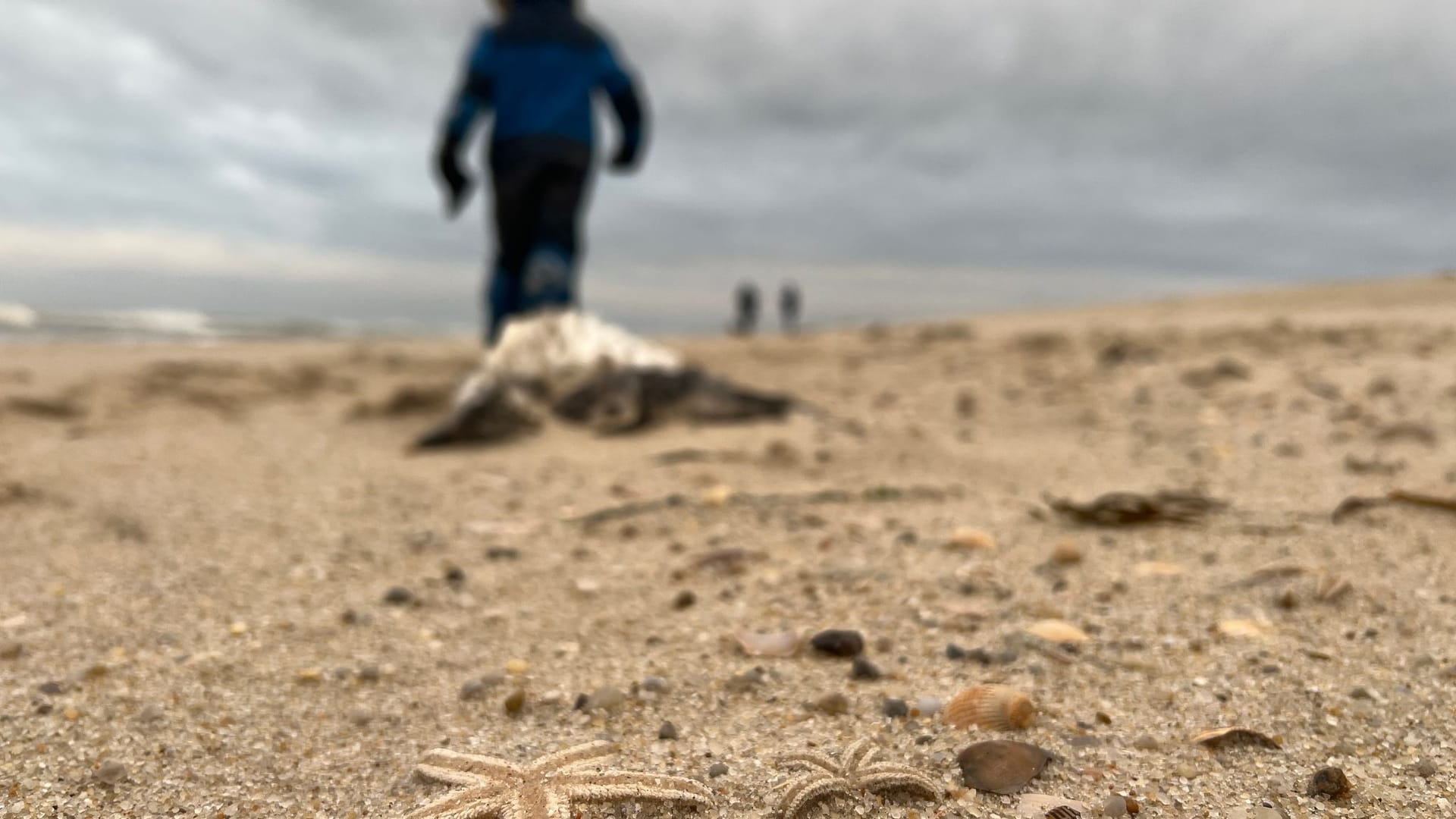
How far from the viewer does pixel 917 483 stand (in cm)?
283

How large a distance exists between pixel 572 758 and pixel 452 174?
171 inches

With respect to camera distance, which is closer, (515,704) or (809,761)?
(809,761)

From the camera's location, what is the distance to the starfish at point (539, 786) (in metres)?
0.97

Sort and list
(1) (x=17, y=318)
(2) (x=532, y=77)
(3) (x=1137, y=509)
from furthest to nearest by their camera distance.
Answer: (1) (x=17, y=318), (2) (x=532, y=77), (3) (x=1137, y=509)

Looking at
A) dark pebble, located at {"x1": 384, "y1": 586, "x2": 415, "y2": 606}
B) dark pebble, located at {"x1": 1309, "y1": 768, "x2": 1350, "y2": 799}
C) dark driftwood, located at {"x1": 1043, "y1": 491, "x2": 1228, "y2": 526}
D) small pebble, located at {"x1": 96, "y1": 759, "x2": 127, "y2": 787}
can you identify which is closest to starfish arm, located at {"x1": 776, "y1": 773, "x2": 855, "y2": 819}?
dark pebble, located at {"x1": 1309, "y1": 768, "x2": 1350, "y2": 799}

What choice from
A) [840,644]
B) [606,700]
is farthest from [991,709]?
[606,700]

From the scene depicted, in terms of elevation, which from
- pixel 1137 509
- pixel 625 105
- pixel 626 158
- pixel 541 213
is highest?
pixel 625 105

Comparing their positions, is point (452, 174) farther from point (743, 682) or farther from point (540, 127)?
point (743, 682)

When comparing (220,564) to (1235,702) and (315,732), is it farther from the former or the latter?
(1235,702)

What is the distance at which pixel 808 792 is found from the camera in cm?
101

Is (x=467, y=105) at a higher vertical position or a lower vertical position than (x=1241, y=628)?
higher

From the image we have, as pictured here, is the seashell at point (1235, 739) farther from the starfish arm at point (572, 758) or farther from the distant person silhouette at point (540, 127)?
the distant person silhouette at point (540, 127)

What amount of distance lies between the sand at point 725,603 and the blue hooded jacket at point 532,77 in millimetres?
1828

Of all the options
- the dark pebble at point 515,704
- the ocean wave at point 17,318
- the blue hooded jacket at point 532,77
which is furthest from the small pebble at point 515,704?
the ocean wave at point 17,318
